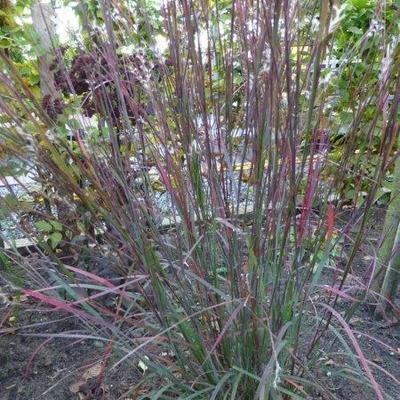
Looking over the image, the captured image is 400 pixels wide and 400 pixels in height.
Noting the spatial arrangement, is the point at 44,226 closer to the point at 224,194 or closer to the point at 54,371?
the point at 54,371

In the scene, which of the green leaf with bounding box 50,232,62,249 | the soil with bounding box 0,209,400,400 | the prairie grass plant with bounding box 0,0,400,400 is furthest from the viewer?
the green leaf with bounding box 50,232,62,249

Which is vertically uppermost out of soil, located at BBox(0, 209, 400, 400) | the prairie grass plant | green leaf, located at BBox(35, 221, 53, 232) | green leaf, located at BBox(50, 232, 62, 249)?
the prairie grass plant

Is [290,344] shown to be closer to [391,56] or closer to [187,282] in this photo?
[187,282]

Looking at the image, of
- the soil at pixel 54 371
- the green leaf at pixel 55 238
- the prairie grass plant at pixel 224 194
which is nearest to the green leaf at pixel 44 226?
the green leaf at pixel 55 238

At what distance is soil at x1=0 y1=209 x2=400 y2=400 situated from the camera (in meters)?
1.86

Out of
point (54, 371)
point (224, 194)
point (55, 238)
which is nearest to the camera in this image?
point (224, 194)

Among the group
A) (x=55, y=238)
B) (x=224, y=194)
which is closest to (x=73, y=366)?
(x=55, y=238)

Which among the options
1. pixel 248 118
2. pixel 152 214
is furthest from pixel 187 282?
pixel 248 118

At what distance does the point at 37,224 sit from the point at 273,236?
3.89 ft

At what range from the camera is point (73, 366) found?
6.70 feet

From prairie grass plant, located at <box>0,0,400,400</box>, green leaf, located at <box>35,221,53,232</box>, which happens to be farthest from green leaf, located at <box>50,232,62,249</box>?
prairie grass plant, located at <box>0,0,400,400</box>

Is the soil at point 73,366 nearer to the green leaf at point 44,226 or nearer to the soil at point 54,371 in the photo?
the soil at point 54,371

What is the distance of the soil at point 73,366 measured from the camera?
6.09 feet

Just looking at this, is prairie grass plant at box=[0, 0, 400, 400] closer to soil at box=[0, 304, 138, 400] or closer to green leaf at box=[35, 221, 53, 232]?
soil at box=[0, 304, 138, 400]
